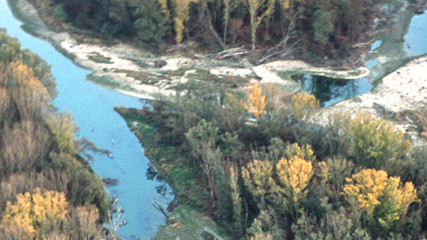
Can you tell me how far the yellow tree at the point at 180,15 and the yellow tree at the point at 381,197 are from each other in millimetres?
28280

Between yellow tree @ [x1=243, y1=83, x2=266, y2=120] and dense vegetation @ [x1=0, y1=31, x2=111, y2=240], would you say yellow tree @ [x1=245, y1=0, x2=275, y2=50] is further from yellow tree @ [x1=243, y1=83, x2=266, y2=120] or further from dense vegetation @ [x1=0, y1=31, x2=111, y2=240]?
dense vegetation @ [x1=0, y1=31, x2=111, y2=240]

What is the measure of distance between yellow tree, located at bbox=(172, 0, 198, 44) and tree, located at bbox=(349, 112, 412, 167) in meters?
24.5

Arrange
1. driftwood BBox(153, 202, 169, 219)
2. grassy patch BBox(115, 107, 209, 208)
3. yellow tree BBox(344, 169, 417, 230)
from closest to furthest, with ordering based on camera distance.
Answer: yellow tree BBox(344, 169, 417, 230) < driftwood BBox(153, 202, 169, 219) < grassy patch BBox(115, 107, 209, 208)

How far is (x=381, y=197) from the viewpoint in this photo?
16.7 metres

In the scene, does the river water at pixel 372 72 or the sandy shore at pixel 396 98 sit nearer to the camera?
the sandy shore at pixel 396 98

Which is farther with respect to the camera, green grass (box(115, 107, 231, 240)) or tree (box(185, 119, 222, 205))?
tree (box(185, 119, 222, 205))

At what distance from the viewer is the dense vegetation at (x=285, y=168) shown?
16594 mm

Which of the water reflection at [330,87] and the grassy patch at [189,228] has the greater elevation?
the water reflection at [330,87]

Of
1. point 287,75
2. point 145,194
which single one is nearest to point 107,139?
point 145,194

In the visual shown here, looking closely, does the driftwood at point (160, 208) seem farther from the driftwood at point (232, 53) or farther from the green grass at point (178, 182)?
the driftwood at point (232, 53)

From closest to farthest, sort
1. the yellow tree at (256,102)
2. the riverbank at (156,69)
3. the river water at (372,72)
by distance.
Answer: the yellow tree at (256,102)
the river water at (372,72)
the riverbank at (156,69)

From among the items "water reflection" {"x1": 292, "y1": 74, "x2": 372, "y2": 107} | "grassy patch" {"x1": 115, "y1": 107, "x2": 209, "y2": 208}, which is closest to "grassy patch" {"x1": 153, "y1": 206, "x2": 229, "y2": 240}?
"grassy patch" {"x1": 115, "y1": 107, "x2": 209, "y2": 208}

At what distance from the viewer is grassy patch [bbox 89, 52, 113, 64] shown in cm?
3994

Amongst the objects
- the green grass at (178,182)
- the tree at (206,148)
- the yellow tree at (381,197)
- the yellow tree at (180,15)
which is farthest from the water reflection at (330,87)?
the yellow tree at (381,197)
